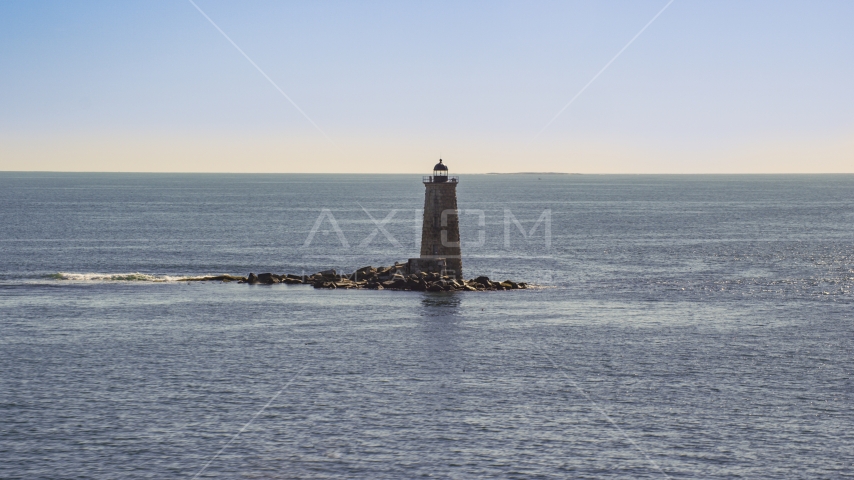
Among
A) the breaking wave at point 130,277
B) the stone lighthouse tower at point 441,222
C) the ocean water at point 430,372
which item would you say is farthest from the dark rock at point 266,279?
the stone lighthouse tower at point 441,222

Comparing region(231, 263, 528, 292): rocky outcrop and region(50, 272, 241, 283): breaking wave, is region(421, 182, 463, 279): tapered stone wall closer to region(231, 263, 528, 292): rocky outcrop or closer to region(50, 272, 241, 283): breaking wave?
region(231, 263, 528, 292): rocky outcrop

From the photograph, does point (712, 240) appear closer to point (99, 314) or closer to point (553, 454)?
point (99, 314)

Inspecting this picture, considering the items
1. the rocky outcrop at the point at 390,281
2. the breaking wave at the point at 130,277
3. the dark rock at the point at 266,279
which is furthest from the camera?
the breaking wave at the point at 130,277

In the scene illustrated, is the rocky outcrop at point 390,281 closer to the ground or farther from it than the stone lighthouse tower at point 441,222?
closer to the ground

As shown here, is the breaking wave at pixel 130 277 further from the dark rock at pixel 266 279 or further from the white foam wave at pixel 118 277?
the dark rock at pixel 266 279

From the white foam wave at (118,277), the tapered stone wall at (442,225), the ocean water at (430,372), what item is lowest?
the ocean water at (430,372)

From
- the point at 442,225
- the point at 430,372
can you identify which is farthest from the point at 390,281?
the point at 430,372

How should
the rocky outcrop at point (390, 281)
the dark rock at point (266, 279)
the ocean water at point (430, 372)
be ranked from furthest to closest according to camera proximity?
1. the dark rock at point (266, 279)
2. the rocky outcrop at point (390, 281)
3. the ocean water at point (430, 372)

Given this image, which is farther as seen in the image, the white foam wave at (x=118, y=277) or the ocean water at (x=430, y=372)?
the white foam wave at (x=118, y=277)
